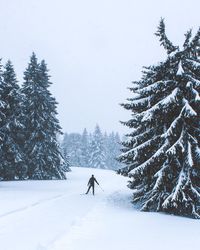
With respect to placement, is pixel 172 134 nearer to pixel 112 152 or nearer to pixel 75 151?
pixel 75 151

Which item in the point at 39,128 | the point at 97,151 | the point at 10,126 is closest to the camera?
the point at 10,126

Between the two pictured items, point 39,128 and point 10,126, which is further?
→ point 39,128

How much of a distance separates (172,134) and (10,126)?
75.4ft

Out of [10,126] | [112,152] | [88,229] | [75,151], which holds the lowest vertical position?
[88,229]

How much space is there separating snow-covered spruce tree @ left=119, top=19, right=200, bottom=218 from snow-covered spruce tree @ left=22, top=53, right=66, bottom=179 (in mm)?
22211

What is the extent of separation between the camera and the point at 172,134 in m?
15.9

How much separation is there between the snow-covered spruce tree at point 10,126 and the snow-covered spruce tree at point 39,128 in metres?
2.34

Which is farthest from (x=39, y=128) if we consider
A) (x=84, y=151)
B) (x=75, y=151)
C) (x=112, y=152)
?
(x=112, y=152)

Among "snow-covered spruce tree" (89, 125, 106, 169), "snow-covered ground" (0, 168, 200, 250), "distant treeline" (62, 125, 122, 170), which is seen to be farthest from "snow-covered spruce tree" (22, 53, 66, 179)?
"snow-covered spruce tree" (89, 125, 106, 169)

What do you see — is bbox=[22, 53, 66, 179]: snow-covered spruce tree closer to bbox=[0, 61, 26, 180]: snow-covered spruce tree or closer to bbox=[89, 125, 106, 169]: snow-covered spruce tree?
bbox=[0, 61, 26, 180]: snow-covered spruce tree

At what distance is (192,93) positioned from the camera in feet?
52.8

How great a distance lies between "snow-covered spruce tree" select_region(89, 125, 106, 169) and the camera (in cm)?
9475

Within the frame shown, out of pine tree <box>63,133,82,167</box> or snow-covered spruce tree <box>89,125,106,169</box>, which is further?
pine tree <box>63,133,82,167</box>

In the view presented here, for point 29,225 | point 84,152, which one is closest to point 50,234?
point 29,225
